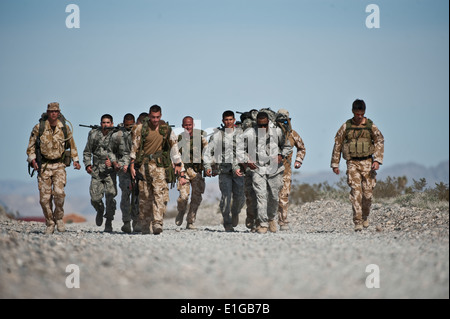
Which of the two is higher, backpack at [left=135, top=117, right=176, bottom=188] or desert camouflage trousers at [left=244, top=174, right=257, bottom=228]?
backpack at [left=135, top=117, right=176, bottom=188]

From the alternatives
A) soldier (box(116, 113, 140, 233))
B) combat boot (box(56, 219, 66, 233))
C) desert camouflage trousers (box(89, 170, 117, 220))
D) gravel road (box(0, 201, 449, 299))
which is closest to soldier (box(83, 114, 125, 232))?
desert camouflage trousers (box(89, 170, 117, 220))

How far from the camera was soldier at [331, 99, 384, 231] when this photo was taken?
45.2 feet

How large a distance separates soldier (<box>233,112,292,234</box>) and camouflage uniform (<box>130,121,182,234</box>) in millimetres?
1454

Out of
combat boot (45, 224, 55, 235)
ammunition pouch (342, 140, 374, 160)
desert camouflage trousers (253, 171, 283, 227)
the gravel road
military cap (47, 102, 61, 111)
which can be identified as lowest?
combat boot (45, 224, 55, 235)

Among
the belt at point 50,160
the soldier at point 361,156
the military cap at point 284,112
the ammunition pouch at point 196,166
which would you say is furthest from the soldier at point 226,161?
the belt at point 50,160

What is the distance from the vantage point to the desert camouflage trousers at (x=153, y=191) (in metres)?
13.2

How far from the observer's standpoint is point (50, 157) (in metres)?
13.4

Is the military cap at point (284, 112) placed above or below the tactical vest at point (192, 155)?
above

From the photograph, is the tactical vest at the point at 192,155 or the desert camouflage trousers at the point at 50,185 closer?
the desert camouflage trousers at the point at 50,185

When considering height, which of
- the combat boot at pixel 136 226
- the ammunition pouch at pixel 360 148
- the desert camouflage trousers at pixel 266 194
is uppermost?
the ammunition pouch at pixel 360 148

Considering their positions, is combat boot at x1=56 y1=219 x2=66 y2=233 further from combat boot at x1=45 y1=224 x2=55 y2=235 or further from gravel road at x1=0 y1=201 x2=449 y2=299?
gravel road at x1=0 y1=201 x2=449 y2=299

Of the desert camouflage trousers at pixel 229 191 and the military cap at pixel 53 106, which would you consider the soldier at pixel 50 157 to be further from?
the desert camouflage trousers at pixel 229 191

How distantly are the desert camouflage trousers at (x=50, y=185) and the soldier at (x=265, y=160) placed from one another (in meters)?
3.37
